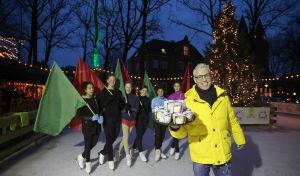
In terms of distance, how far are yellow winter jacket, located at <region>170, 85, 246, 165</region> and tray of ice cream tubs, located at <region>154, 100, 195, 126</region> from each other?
9.8 inches

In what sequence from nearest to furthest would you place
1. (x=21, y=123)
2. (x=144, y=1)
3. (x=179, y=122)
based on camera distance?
(x=179, y=122) → (x=21, y=123) → (x=144, y=1)

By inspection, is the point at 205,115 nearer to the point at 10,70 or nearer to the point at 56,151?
the point at 56,151

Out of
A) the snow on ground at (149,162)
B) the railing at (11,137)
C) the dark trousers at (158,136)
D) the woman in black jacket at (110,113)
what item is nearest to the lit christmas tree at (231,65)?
the snow on ground at (149,162)

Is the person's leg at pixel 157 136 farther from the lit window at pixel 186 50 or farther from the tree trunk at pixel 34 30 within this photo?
the lit window at pixel 186 50

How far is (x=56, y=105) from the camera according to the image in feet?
22.8

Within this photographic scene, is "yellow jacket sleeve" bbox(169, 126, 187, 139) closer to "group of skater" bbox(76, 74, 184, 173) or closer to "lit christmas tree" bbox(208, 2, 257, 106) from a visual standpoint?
"group of skater" bbox(76, 74, 184, 173)

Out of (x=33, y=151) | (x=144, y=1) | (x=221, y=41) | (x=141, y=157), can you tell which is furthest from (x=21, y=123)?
(x=144, y=1)

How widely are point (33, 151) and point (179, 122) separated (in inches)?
255

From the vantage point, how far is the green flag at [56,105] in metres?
6.79

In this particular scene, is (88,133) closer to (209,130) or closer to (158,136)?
(158,136)

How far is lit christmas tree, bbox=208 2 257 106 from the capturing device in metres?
15.9

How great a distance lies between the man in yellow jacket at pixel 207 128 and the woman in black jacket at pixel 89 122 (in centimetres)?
312

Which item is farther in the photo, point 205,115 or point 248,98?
point 248,98

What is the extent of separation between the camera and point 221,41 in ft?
53.8
